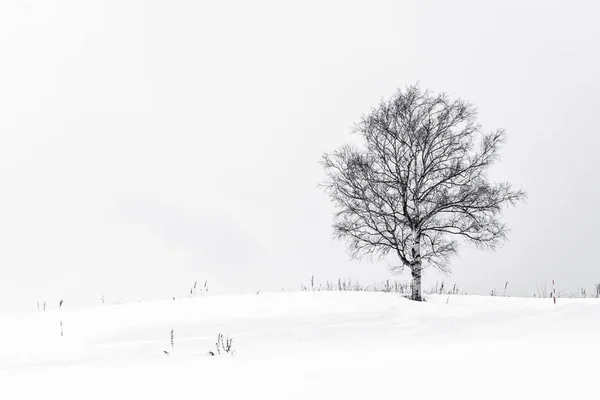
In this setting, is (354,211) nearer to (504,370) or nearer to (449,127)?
(449,127)

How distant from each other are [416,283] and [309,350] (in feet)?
26.6

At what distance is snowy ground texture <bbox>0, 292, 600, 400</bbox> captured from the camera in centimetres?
656

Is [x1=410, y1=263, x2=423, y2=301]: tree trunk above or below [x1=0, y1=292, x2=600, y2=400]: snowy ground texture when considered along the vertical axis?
above

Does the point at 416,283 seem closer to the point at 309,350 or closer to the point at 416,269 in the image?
the point at 416,269

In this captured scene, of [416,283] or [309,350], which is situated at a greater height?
[416,283]

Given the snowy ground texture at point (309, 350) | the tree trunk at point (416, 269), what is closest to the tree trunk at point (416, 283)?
the tree trunk at point (416, 269)

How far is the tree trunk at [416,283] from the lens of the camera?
57.0 ft

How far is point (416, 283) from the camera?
1752 cm

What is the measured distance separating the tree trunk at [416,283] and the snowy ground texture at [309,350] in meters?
0.85

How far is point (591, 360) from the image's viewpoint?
7266 mm

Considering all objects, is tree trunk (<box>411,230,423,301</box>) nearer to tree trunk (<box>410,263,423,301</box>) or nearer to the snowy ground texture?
tree trunk (<box>410,263,423,301</box>)

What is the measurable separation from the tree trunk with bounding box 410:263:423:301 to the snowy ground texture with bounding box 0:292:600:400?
0.85 metres

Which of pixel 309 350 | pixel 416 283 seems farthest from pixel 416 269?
pixel 309 350

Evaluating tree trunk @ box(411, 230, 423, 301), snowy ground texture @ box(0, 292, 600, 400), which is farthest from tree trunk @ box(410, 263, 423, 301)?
snowy ground texture @ box(0, 292, 600, 400)
